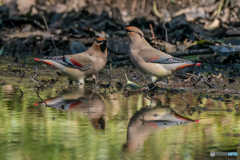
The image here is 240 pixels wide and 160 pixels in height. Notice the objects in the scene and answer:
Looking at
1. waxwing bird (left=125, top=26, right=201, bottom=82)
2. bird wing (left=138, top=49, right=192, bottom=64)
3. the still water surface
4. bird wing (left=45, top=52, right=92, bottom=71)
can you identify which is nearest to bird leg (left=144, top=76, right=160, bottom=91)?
waxwing bird (left=125, top=26, right=201, bottom=82)

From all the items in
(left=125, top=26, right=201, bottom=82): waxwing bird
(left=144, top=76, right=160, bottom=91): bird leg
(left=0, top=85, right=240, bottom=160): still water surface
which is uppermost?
(left=125, top=26, right=201, bottom=82): waxwing bird

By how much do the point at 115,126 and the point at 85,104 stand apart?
1.02 metres

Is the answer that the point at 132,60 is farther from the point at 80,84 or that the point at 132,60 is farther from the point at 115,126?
the point at 115,126

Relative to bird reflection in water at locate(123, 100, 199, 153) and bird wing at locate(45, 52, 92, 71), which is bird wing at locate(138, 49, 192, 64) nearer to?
bird wing at locate(45, 52, 92, 71)

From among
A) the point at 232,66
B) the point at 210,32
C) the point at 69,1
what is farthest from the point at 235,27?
the point at 69,1

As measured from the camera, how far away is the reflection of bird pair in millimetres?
6113

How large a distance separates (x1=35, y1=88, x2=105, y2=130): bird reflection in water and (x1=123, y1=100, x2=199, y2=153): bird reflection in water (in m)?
0.32

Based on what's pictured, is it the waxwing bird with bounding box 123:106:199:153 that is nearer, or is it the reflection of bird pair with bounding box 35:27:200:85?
the waxwing bird with bounding box 123:106:199:153

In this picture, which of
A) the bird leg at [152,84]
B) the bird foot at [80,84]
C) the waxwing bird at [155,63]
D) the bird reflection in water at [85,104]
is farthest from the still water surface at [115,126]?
the bird foot at [80,84]

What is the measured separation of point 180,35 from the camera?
9.58 m

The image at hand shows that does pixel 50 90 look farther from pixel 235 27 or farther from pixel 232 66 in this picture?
pixel 235 27

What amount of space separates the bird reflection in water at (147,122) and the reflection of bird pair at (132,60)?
1405mm

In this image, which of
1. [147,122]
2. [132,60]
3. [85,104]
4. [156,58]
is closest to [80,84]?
[132,60]

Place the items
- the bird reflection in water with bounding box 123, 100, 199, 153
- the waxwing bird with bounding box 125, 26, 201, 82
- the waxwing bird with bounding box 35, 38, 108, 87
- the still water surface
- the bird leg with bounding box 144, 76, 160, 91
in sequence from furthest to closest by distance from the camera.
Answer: the waxwing bird with bounding box 35, 38, 108, 87 < the waxwing bird with bounding box 125, 26, 201, 82 < the bird leg with bounding box 144, 76, 160, 91 < the bird reflection in water with bounding box 123, 100, 199, 153 < the still water surface
